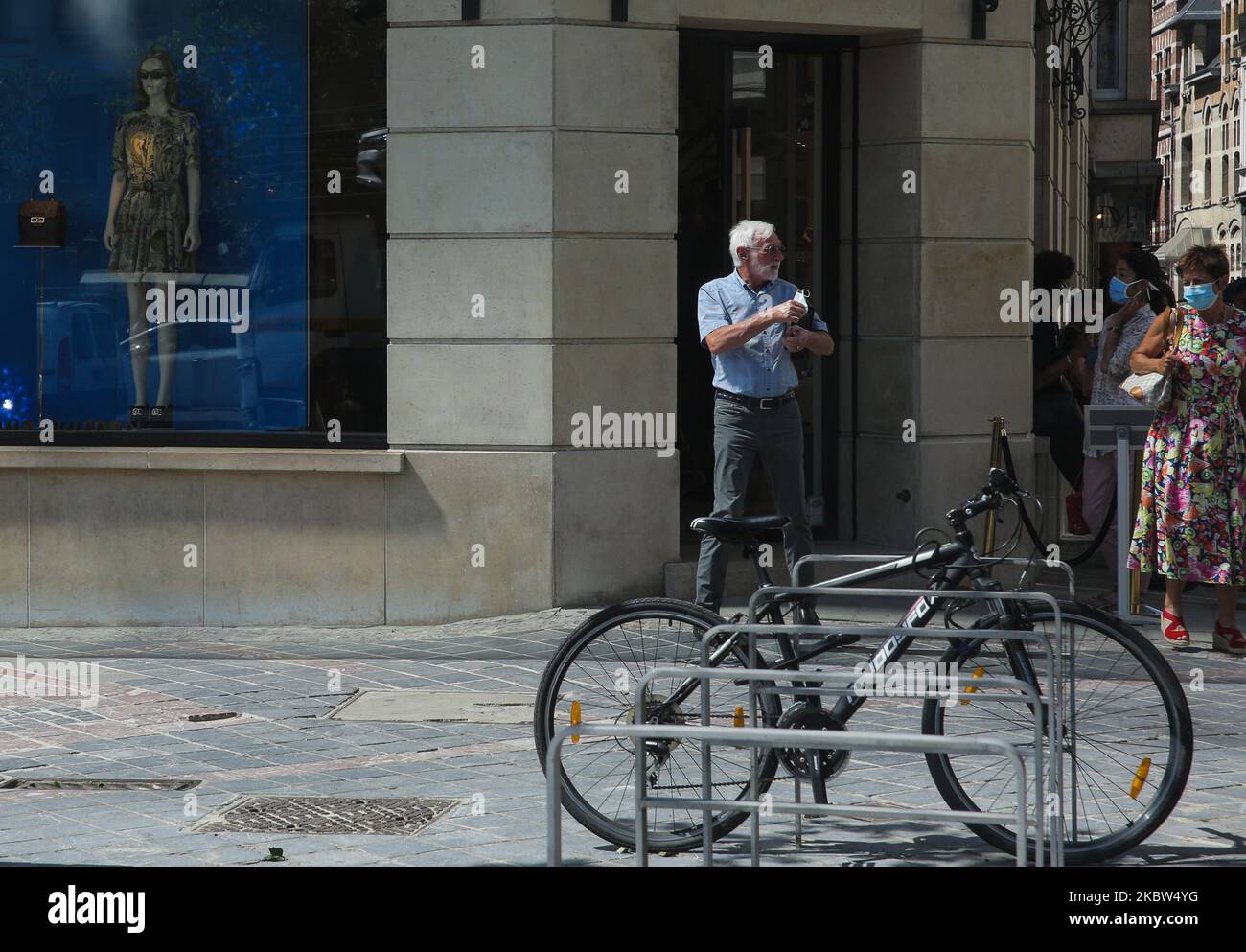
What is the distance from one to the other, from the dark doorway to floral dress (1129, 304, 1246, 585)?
2613 mm

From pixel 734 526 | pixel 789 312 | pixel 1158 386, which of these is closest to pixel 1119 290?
pixel 1158 386

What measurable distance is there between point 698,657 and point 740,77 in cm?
673

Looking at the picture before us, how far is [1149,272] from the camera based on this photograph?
37.9 ft

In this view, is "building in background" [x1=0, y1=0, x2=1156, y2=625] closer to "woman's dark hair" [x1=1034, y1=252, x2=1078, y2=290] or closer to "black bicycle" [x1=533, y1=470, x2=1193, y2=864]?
"woman's dark hair" [x1=1034, y1=252, x2=1078, y2=290]

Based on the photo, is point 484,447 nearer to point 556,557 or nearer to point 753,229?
point 556,557

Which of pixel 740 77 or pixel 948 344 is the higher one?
pixel 740 77

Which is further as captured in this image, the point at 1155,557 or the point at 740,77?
the point at 740,77

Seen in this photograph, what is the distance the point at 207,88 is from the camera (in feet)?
37.3

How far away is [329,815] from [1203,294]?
5623mm

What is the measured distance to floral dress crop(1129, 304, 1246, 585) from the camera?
378 inches

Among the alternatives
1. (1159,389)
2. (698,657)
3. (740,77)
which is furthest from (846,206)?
(698,657)

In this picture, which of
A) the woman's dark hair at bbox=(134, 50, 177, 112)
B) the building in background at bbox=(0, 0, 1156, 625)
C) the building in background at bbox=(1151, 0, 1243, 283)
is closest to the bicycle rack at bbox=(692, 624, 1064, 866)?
the building in background at bbox=(0, 0, 1156, 625)

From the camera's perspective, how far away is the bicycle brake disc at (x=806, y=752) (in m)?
5.52
